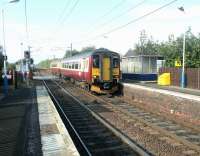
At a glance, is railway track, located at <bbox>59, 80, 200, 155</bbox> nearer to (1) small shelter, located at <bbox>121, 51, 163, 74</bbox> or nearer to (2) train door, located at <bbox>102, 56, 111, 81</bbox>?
(2) train door, located at <bbox>102, 56, 111, 81</bbox>

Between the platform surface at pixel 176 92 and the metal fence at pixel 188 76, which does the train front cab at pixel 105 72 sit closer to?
the platform surface at pixel 176 92

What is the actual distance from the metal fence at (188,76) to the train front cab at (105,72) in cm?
792

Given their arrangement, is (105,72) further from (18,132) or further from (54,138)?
(54,138)

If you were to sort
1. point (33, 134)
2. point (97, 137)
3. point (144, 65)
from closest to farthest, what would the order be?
point (33, 134) → point (97, 137) → point (144, 65)

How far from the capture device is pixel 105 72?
92.6 ft

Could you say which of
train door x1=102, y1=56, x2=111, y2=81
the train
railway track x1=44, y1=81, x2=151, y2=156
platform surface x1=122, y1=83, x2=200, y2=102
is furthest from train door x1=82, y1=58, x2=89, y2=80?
railway track x1=44, y1=81, x2=151, y2=156

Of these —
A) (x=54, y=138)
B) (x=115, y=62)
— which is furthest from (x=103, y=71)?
(x=54, y=138)

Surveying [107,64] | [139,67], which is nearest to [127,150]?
[107,64]

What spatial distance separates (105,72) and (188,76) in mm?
9590

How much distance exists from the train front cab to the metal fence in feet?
26.0

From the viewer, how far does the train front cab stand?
28.0m

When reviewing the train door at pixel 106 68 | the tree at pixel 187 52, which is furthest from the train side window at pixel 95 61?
the tree at pixel 187 52

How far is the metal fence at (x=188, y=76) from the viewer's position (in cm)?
3306

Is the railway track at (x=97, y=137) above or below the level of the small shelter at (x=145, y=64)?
below
